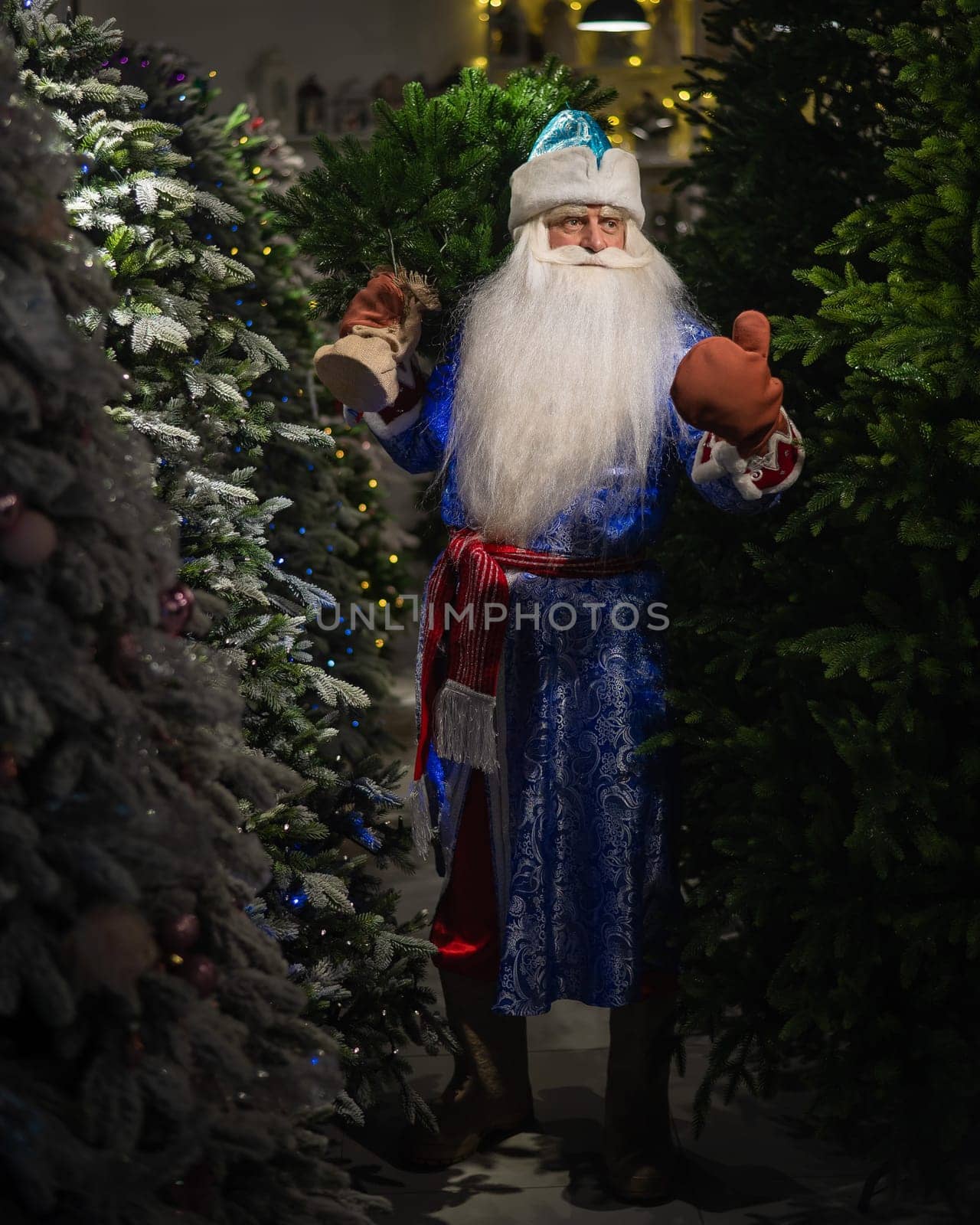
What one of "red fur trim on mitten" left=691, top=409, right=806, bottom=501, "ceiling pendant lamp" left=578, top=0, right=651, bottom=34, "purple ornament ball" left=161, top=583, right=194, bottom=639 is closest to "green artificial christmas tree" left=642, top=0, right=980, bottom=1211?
"red fur trim on mitten" left=691, top=409, right=806, bottom=501

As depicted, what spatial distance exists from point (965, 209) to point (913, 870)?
1021 mm

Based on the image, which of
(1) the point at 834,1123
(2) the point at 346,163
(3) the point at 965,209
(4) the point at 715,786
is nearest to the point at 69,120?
(2) the point at 346,163

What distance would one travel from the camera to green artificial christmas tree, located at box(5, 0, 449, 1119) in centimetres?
235

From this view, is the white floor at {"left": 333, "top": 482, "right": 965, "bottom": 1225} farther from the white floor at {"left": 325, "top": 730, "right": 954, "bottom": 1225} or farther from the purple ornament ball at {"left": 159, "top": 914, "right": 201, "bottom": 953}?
the purple ornament ball at {"left": 159, "top": 914, "right": 201, "bottom": 953}

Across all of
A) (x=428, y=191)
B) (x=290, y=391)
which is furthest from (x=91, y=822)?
(x=290, y=391)

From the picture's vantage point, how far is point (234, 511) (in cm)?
246

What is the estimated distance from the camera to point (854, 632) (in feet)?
7.16

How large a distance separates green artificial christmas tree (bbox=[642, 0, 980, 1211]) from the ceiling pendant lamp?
15.1 ft

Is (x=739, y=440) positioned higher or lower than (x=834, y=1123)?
higher

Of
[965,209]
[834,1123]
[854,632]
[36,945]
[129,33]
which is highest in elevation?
[129,33]

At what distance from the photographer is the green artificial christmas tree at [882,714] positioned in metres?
2.13

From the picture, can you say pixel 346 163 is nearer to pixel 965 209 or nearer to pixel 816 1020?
pixel 965 209

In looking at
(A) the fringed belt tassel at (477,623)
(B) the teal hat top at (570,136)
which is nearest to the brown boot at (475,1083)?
(A) the fringed belt tassel at (477,623)

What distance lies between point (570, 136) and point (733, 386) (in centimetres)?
70
